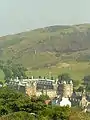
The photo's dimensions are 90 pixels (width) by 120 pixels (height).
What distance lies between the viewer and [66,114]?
48594mm

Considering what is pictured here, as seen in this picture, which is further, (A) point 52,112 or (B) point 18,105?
(B) point 18,105

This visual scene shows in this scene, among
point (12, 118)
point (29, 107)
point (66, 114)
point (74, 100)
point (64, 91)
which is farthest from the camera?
point (64, 91)

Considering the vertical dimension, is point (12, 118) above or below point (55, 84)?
above

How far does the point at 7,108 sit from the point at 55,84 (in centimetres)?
8425

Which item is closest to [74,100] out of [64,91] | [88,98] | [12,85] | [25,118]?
[88,98]

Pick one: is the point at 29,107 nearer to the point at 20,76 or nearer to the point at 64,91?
the point at 64,91

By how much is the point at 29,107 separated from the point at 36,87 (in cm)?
8236

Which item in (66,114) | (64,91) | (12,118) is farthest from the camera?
(64,91)

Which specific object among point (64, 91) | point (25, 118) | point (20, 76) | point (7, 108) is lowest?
point (20, 76)

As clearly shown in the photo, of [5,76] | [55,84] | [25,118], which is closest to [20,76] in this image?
[5,76]

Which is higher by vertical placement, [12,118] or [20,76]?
[12,118]

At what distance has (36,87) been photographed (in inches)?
5408

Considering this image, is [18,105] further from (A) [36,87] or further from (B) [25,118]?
(A) [36,87]

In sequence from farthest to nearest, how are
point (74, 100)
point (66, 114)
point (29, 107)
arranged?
point (74, 100) < point (29, 107) < point (66, 114)
